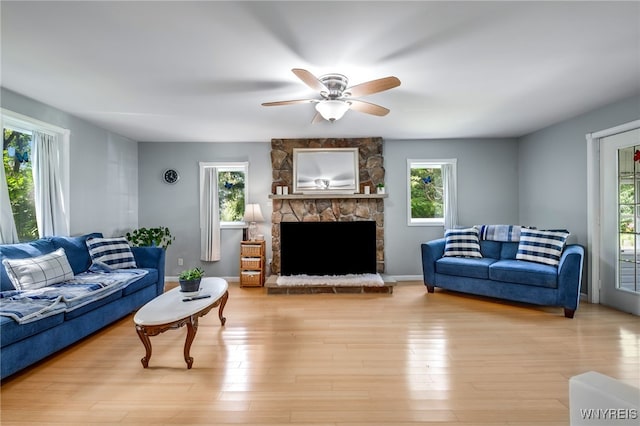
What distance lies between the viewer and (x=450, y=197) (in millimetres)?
5309

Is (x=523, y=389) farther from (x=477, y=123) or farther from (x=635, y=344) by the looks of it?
(x=477, y=123)

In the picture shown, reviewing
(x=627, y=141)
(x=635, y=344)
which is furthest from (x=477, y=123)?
(x=635, y=344)

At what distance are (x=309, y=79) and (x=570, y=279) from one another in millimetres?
3525

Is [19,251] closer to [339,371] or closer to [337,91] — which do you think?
[339,371]

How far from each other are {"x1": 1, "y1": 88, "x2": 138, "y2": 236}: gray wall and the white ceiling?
177 mm

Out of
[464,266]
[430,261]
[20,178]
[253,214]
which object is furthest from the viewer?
[253,214]

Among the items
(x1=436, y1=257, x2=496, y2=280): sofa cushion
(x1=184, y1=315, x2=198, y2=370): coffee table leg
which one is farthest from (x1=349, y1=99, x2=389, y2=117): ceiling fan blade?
(x1=436, y1=257, x2=496, y2=280): sofa cushion

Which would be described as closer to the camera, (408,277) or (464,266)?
(464,266)

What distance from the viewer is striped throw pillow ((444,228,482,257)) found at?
4.58m

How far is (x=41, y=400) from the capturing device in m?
2.05

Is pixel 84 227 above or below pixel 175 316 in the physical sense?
above

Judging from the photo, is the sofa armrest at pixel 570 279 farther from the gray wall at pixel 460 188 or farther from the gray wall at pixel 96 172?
the gray wall at pixel 96 172

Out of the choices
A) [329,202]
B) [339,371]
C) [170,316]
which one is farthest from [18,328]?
[329,202]

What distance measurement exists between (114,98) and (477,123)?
457 cm
